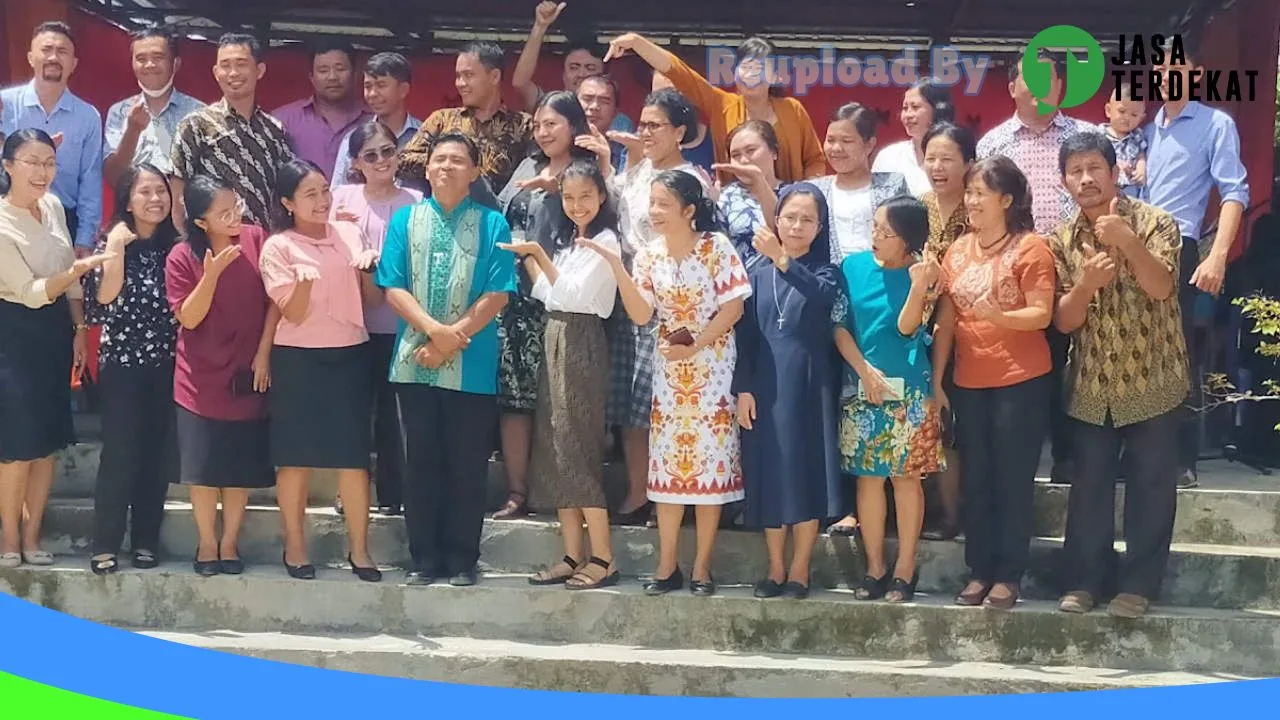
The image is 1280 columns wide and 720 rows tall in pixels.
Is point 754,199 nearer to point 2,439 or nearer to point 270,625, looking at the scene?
point 270,625

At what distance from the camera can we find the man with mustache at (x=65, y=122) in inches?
198

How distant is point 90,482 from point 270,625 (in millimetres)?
1191

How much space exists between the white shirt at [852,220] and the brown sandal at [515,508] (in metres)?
1.48

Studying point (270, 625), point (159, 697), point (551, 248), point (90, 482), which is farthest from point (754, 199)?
point (90, 482)

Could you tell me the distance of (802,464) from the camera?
4051 mm

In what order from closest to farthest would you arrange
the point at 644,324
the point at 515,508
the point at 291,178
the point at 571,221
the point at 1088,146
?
the point at 1088,146 < the point at 644,324 < the point at 291,178 < the point at 571,221 < the point at 515,508

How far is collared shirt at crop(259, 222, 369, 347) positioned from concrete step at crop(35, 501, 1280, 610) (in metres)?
0.75

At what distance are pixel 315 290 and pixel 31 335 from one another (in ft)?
3.56

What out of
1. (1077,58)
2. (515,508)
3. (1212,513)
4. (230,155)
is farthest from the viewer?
(1077,58)

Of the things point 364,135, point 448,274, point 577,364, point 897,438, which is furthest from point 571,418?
point 364,135

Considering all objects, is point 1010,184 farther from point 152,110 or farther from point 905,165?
point 152,110

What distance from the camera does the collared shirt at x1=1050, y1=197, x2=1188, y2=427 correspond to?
154 inches

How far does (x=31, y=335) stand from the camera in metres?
4.45

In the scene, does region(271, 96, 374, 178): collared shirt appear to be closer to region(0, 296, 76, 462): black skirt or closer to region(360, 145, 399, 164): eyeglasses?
region(360, 145, 399, 164): eyeglasses
